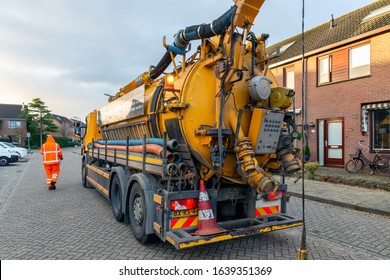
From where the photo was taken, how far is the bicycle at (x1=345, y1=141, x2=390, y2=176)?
1068cm

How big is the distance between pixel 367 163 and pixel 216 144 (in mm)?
9621

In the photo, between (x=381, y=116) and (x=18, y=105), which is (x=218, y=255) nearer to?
(x=381, y=116)

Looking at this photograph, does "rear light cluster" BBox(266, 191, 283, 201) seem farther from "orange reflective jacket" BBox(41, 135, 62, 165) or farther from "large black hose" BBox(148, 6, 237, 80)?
"orange reflective jacket" BBox(41, 135, 62, 165)

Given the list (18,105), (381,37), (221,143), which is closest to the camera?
(221,143)

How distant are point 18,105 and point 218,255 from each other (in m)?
64.7

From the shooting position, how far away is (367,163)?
11.2m

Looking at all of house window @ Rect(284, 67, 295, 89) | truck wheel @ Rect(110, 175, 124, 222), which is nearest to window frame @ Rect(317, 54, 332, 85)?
house window @ Rect(284, 67, 295, 89)

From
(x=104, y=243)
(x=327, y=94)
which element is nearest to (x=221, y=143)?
(x=104, y=243)

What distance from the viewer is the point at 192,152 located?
13.3 ft

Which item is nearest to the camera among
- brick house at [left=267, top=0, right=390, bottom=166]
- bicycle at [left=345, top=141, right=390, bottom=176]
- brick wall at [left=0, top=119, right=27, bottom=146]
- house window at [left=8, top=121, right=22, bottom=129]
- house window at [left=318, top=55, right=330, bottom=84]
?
bicycle at [left=345, top=141, right=390, bottom=176]

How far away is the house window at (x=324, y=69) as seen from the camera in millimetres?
13336

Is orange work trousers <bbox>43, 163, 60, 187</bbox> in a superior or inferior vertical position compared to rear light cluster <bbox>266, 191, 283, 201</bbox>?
inferior

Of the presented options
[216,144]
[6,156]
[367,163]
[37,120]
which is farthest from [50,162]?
[37,120]

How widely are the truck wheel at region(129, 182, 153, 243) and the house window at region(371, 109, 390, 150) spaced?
409 inches
